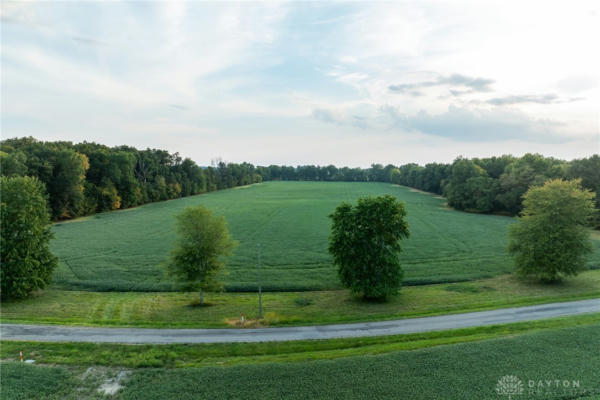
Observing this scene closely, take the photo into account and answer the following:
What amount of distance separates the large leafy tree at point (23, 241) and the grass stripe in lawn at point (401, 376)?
20.8 metres

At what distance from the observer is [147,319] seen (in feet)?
92.6

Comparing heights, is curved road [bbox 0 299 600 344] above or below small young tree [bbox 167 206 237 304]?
below

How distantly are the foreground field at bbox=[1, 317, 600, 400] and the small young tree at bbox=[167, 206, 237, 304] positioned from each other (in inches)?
A: 451

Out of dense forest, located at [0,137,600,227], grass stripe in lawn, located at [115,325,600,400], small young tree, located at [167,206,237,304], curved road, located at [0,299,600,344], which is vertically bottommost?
curved road, located at [0,299,600,344]

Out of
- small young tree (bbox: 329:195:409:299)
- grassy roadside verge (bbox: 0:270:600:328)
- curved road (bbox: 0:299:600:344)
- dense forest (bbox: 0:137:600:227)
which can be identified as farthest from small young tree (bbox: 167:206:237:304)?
dense forest (bbox: 0:137:600:227)

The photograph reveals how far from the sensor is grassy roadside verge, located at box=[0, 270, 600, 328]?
2777cm

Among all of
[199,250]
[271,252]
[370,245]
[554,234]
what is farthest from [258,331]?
[554,234]

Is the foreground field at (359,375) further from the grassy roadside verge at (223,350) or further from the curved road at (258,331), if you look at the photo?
the curved road at (258,331)

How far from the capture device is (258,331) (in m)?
25.2

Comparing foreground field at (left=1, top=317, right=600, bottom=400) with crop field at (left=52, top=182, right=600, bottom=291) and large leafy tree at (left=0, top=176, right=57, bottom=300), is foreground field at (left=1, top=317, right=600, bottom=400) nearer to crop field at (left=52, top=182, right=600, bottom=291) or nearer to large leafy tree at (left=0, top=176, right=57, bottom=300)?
large leafy tree at (left=0, top=176, right=57, bottom=300)

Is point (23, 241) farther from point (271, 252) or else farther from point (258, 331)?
point (271, 252)

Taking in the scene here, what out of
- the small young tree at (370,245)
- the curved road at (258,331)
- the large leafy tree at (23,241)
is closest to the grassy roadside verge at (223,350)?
the curved road at (258,331)

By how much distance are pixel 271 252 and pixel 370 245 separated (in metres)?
22.0

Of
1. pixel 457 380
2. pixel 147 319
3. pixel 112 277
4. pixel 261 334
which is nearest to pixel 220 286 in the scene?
pixel 147 319
